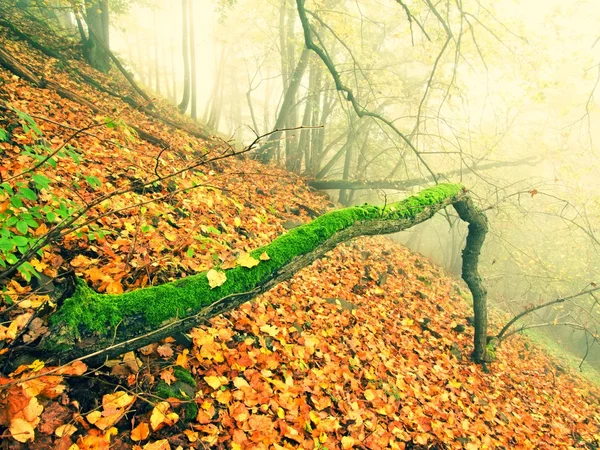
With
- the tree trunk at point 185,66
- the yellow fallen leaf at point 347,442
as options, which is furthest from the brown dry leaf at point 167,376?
the tree trunk at point 185,66

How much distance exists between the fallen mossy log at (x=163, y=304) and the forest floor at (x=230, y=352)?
0.46 feet

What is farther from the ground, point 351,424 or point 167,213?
point 167,213

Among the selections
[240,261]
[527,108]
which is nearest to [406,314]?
[240,261]

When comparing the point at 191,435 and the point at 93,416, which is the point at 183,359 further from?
the point at 93,416

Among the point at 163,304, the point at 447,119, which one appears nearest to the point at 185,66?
the point at 447,119

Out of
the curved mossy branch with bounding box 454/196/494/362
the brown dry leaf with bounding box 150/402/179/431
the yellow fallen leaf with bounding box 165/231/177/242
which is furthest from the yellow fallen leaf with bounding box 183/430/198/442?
the curved mossy branch with bounding box 454/196/494/362

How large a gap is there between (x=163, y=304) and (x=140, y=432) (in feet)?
2.54

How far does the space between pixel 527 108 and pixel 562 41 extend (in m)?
9.01

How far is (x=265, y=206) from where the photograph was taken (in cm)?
656

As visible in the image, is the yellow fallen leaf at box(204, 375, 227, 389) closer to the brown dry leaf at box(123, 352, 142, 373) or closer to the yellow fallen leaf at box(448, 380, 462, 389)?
the brown dry leaf at box(123, 352, 142, 373)

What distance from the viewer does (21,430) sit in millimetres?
1510

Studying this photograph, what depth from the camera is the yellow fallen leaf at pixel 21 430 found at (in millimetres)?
1484

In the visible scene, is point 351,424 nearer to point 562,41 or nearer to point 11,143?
point 11,143

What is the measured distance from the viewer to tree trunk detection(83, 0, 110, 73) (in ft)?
28.5
